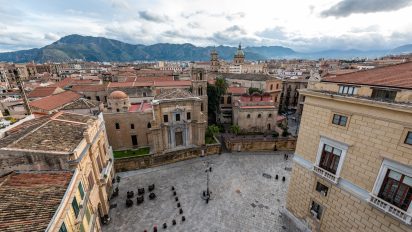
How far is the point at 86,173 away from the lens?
14984mm

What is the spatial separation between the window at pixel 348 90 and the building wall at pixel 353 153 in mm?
1282

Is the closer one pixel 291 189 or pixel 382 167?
pixel 382 167

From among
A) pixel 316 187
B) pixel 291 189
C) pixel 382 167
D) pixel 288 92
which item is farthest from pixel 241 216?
pixel 288 92

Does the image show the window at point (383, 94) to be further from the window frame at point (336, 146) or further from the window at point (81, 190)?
the window at point (81, 190)

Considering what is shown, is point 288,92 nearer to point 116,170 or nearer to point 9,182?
point 116,170

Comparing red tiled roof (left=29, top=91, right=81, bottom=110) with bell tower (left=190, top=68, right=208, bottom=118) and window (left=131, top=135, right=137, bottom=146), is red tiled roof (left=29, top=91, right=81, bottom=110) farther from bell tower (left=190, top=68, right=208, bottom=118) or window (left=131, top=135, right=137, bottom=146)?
bell tower (left=190, top=68, right=208, bottom=118)

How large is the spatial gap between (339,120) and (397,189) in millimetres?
4654

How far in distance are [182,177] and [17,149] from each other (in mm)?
18048

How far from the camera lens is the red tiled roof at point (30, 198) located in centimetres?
875

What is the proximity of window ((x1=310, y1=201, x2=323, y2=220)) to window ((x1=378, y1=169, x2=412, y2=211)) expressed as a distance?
4806 mm

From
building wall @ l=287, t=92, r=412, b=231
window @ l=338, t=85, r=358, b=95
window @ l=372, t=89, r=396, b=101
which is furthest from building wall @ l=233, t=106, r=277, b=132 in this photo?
window @ l=372, t=89, r=396, b=101

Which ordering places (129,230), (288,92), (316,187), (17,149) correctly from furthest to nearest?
(288,92)
(129,230)
(316,187)
(17,149)

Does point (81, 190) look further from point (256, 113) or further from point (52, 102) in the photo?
point (256, 113)

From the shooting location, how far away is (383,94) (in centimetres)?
1091
